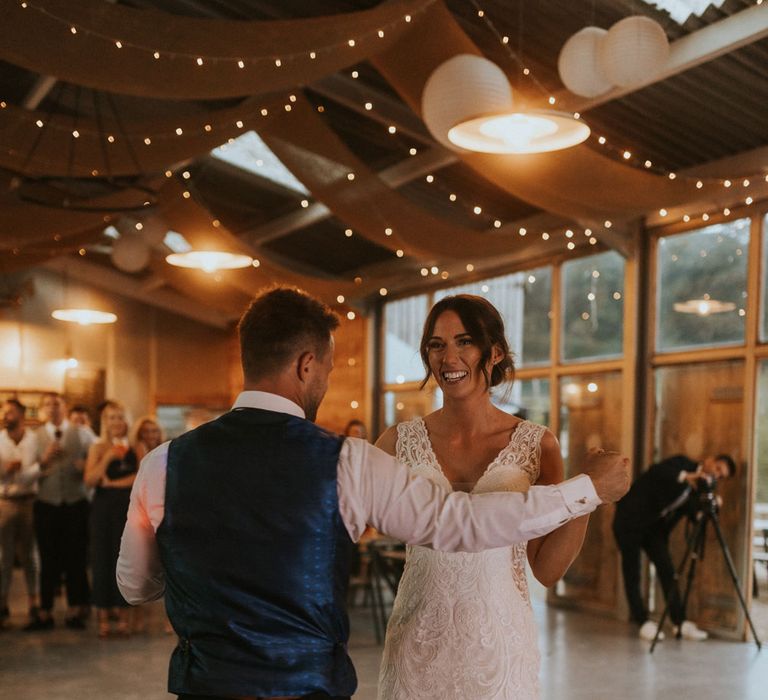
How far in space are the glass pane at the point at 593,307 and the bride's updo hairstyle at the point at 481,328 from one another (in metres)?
6.45

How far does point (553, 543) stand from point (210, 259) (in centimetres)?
620

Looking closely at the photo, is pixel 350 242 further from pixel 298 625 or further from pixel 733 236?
pixel 298 625

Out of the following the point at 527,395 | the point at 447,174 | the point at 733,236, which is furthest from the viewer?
the point at 527,395

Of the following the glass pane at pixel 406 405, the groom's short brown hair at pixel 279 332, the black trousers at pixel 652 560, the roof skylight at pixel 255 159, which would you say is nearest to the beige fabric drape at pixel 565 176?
the black trousers at pixel 652 560

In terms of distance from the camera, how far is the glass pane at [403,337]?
483 inches

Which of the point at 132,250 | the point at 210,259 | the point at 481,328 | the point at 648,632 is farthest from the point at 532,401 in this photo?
the point at 481,328

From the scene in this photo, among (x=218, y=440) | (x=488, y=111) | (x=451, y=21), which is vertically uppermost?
(x=451, y=21)

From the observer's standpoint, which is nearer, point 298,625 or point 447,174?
point 298,625

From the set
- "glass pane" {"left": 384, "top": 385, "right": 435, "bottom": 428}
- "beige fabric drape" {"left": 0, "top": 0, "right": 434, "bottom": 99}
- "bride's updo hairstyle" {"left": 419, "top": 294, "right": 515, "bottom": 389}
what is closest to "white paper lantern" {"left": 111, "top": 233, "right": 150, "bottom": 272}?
"glass pane" {"left": 384, "top": 385, "right": 435, "bottom": 428}

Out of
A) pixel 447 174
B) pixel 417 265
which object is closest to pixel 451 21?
pixel 447 174

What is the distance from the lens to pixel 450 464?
96.7 inches

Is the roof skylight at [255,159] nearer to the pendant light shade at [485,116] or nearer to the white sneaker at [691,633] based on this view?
the white sneaker at [691,633]

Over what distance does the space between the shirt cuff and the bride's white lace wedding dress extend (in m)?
0.50

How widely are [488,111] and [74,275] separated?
41.1 ft
